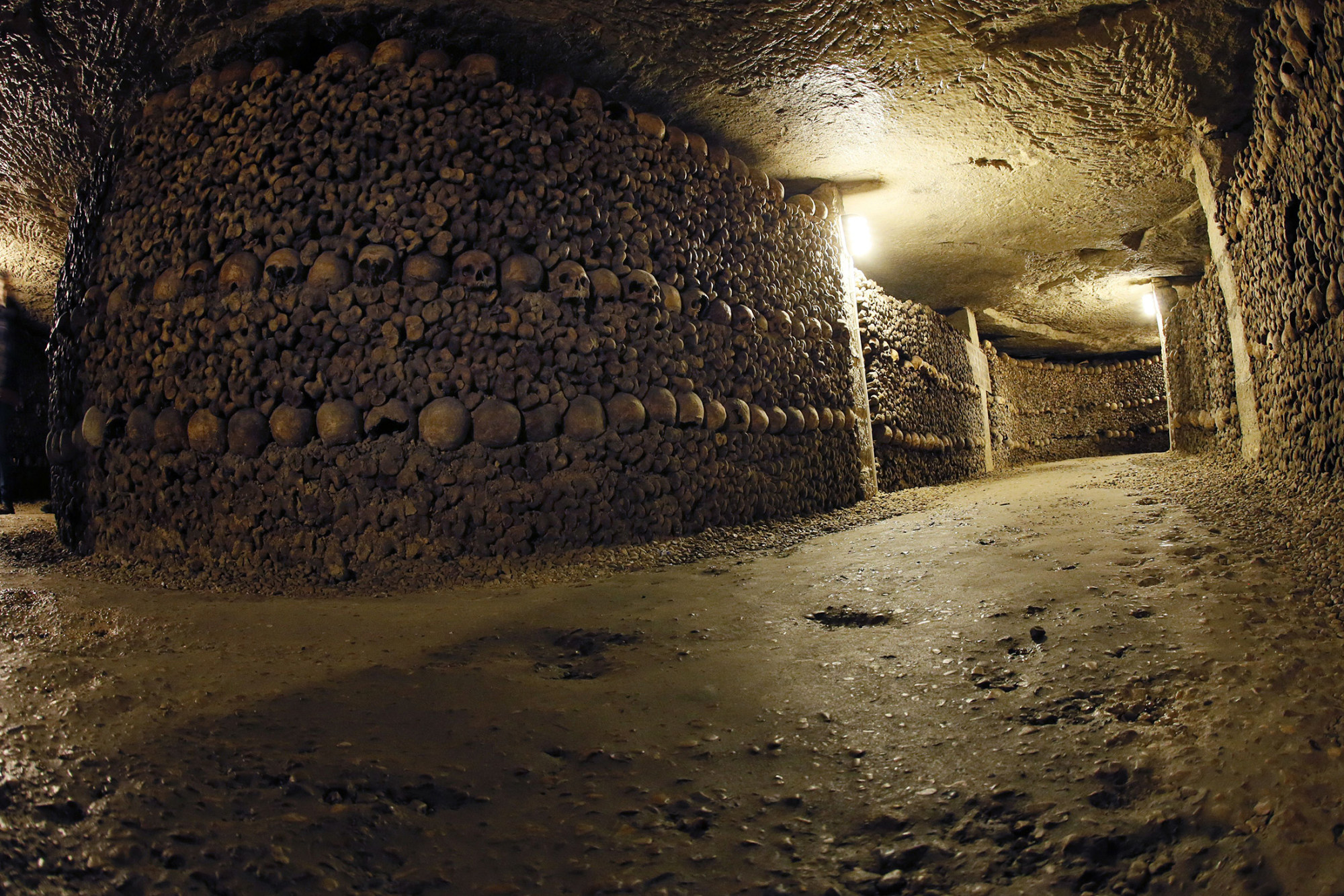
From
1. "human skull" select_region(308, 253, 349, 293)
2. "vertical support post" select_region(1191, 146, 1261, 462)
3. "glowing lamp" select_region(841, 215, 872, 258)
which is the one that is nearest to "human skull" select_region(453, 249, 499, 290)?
"human skull" select_region(308, 253, 349, 293)

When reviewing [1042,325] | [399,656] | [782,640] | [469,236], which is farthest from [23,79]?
[1042,325]

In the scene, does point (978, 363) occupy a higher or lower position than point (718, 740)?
higher

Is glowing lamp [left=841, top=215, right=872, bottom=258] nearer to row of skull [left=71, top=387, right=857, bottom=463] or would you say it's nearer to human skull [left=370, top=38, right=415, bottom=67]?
row of skull [left=71, top=387, right=857, bottom=463]

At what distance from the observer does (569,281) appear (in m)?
3.59

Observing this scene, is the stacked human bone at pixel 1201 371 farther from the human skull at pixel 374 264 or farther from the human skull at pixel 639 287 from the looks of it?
the human skull at pixel 374 264

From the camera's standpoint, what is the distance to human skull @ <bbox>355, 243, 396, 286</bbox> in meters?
3.32

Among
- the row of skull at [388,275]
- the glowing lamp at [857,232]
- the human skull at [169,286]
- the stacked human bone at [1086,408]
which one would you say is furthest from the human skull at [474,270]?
the stacked human bone at [1086,408]

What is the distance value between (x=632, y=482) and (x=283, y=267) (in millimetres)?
Result: 2057

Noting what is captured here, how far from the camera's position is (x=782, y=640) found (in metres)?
2.25

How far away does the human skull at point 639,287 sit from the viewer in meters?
3.84

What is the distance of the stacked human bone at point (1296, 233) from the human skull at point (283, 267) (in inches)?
170

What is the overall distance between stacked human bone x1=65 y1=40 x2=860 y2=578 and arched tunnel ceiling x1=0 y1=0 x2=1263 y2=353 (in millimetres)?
228

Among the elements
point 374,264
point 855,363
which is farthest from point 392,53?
point 855,363

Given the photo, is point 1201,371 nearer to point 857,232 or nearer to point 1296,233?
point 857,232
